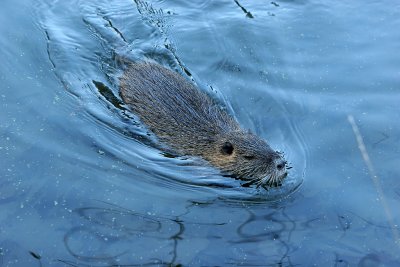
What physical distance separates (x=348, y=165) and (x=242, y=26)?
8.58ft

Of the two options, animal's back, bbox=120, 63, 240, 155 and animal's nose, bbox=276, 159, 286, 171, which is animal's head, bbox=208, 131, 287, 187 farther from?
animal's back, bbox=120, 63, 240, 155

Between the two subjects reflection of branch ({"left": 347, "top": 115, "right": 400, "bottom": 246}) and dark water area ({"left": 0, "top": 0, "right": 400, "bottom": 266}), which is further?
reflection of branch ({"left": 347, "top": 115, "right": 400, "bottom": 246})

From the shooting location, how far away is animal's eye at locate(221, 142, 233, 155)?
194 inches

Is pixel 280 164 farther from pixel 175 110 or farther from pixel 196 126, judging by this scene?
pixel 175 110

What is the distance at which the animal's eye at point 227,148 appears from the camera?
4.93 meters

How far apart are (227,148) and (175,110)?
2.04 feet

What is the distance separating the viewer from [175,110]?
520 cm

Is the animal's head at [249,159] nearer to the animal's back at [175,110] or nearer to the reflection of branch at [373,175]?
the animal's back at [175,110]

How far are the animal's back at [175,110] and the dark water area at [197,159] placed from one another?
133mm

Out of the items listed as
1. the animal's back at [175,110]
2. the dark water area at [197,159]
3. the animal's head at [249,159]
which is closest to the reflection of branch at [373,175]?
the dark water area at [197,159]

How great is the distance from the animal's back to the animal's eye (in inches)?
7.0

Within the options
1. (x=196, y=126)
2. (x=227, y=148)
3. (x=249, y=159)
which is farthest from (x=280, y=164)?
(x=196, y=126)

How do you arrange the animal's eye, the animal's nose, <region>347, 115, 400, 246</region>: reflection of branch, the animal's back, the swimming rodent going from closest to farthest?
<region>347, 115, 400, 246</region>: reflection of branch → the animal's nose → the swimming rodent → the animal's eye → the animal's back

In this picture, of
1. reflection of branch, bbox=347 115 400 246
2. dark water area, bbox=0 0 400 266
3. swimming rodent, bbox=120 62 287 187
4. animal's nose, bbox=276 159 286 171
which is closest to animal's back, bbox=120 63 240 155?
swimming rodent, bbox=120 62 287 187
